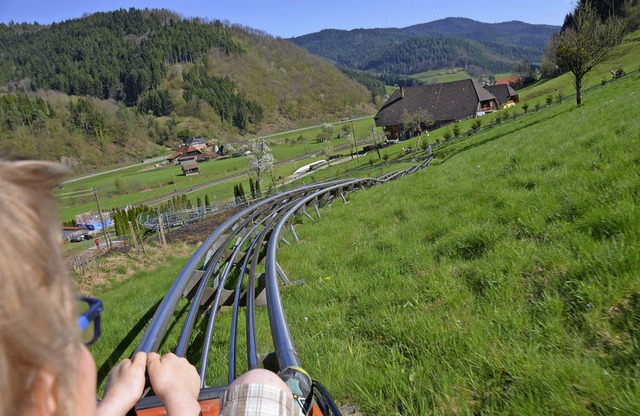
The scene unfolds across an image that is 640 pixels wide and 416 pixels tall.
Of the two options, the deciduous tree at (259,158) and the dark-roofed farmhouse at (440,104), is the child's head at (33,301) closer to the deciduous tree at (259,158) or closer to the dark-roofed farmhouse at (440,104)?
the deciduous tree at (259,158)

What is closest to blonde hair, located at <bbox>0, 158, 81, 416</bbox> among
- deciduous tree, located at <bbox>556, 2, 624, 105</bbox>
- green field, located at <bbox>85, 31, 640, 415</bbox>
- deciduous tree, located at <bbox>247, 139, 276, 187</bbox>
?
green field, located at <bbox>85, 31, 640, 415</bbox>

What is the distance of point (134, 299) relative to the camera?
344 inches

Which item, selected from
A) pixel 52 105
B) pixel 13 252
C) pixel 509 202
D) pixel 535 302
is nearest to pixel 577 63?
pixel 509 202

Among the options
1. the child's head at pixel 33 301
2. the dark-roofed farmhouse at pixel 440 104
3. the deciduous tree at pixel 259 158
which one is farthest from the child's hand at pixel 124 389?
the dark-roofed farmhouse at pixel 440 104

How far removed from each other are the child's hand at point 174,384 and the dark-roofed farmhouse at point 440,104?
254 ft

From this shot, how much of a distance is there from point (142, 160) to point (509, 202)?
149551 millimetres

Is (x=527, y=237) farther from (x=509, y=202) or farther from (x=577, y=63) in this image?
(x=577, y=63)

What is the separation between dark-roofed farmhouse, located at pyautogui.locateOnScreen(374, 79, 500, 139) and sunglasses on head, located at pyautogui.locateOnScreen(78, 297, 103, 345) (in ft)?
256

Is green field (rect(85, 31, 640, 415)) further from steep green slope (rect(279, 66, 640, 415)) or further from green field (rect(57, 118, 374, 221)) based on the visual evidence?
green field (rect(57, 118, 374, 221))

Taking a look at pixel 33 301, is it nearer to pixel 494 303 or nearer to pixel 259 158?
pixel 494 303

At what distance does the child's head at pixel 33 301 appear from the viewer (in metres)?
0.72

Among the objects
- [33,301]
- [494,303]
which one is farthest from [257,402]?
[494,303]

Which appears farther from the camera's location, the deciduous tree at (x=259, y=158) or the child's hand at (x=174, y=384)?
the deciduous tree at (x=259, y=158)

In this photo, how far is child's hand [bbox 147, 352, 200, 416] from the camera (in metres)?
1.47
